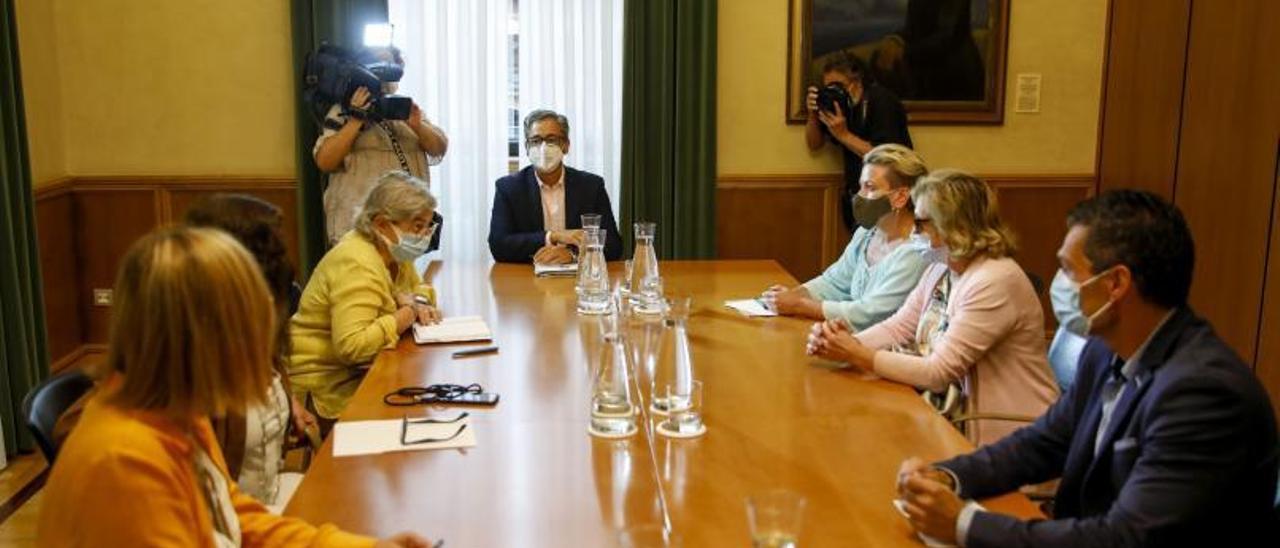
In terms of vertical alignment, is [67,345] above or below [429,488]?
below

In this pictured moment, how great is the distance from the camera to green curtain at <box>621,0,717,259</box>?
5.09 meters

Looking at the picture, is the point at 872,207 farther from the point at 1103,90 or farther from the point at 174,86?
the point at 174,86

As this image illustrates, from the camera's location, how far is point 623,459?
206cm

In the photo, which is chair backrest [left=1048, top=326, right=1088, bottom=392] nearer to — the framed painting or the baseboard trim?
the framed painting

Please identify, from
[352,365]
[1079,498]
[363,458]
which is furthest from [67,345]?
[1079,498]

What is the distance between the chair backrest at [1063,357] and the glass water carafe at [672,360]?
108 centimetres

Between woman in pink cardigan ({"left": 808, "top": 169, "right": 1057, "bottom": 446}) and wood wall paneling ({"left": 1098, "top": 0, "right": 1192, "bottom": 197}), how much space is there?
2.23m

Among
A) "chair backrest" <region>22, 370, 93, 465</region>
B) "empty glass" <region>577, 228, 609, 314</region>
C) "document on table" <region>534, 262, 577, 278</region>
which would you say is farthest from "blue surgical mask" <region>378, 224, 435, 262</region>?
"chair backrest" <region>22, 370, 93, 465</region>

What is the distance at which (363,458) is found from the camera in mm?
2082

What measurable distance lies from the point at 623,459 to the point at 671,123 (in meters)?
3.31

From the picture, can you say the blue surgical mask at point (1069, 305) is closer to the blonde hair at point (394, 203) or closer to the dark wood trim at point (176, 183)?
the blonde hair at point (394, 203)

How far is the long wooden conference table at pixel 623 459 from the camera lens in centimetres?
180

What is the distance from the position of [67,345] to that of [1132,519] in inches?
181

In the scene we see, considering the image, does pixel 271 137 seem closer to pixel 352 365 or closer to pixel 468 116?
pixel 468 116
